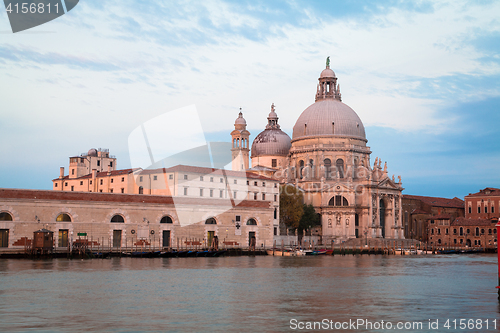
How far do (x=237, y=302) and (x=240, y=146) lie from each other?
6899 cm

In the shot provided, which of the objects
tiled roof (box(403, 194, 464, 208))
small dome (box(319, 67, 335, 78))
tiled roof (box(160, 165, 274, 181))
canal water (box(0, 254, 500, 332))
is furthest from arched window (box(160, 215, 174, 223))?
tiled roof (box(403, 194, 464, 208))

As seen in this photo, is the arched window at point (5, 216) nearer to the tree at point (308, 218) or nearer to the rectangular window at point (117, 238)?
the rectangular window at point (117, 238)

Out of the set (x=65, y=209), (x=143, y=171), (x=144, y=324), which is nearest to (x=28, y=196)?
(x=65, y=209)

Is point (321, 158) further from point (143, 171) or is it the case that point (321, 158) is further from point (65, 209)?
point (65, 209)

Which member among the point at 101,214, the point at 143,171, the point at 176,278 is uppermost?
the point at 143,171

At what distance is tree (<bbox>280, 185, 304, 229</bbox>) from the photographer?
78.8m

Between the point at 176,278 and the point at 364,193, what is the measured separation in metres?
58.1

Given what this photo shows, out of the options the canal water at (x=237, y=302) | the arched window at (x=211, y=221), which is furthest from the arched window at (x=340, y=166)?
the canal water at (x=237, y=302)

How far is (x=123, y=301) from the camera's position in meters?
22.2

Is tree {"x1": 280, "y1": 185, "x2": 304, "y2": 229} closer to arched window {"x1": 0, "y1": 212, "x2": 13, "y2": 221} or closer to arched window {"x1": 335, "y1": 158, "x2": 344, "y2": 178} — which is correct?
arched window {"x1": 335, "y1": 158, "x2": 344, "y2": 178}

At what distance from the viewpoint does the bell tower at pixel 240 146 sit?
297 ft

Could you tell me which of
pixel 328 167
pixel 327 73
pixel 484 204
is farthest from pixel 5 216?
pixel 484 204

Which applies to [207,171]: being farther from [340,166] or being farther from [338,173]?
[340,166]

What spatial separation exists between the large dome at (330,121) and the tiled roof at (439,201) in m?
21.2
